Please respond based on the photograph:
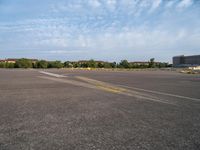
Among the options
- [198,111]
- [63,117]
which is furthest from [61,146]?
[198,111]

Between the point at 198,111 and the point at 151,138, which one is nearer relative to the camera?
the point at 151,138

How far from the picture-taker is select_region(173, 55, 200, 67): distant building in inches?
5202

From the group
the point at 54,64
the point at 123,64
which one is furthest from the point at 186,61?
the point at 54,64

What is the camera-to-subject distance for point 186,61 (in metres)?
143

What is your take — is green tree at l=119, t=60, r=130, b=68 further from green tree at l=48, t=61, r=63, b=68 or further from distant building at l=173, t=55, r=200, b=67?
distant building at l=173, t=55, r=200, b=67

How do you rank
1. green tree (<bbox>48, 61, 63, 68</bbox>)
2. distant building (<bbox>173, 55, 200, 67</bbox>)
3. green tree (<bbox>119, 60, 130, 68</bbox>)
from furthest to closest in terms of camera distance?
distant building (<bbox>173, 55, 200, 67</bbox>) → green tree (<bbox>119, 60, 130, 68</bbox>) → green tree (<bbox>48, 61, 63, 68</bbox>)

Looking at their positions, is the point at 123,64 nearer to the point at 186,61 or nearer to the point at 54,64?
the point at 54,64

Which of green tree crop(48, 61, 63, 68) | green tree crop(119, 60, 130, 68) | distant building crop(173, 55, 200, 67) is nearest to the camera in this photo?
green tree crop(48, 61, 63, 68)

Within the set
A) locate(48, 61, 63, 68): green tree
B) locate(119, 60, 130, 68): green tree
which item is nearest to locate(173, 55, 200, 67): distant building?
locate(119, 60, 130, 68): green tree

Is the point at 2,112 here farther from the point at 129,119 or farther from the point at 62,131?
the point at 129,119

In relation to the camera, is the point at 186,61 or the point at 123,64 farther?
the point at 186,61

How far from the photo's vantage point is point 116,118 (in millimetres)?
5199

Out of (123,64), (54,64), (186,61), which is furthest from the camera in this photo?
(186,61)

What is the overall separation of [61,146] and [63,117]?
191 cm
